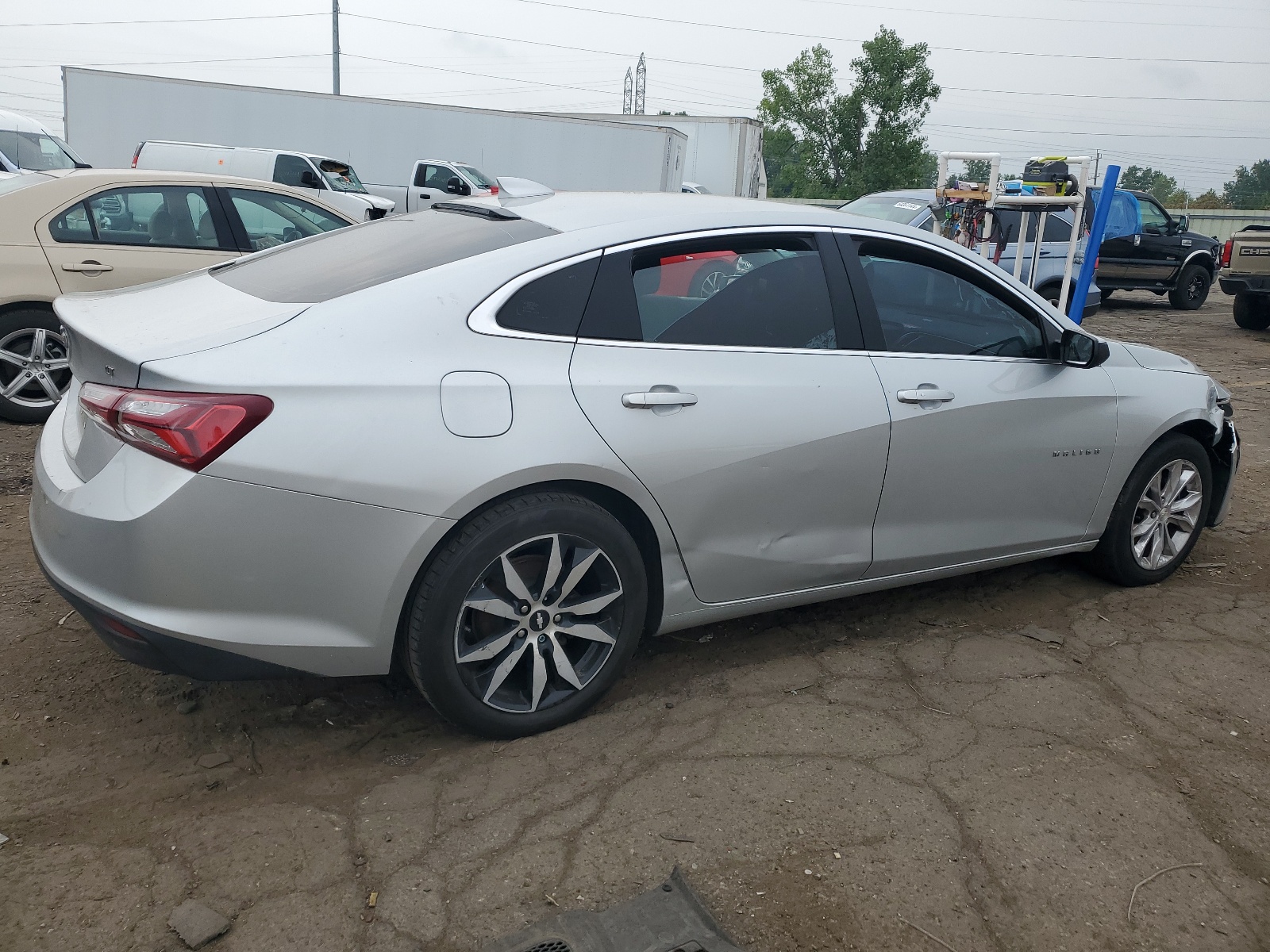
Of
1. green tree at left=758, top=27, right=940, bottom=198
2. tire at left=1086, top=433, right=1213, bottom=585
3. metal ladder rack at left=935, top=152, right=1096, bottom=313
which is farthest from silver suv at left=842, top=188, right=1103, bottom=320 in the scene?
green tree at left=758, top=27, right=940, bottom=198

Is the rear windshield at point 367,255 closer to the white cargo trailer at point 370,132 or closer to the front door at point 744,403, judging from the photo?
the front door at point 744,403

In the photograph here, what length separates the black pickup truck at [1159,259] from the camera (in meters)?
15.5

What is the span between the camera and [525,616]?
9.45 feet

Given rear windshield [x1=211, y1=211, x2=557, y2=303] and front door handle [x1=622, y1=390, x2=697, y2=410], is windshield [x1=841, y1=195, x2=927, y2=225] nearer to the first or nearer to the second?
rear windshield [x1=211, y1=211, x2=557, y2=303]

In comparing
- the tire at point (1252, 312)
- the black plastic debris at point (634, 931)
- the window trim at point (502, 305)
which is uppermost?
the window trim at point (502, 305)

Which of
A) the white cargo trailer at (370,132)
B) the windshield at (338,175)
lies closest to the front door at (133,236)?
the windshield at (338,175)

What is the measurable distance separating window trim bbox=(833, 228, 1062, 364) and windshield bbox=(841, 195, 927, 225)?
23.0 feet

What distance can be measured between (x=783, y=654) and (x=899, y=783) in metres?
0.86

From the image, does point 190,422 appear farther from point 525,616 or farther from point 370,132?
point 370,132

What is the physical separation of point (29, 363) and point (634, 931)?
223 inches

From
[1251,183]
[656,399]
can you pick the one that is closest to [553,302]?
[656,399]

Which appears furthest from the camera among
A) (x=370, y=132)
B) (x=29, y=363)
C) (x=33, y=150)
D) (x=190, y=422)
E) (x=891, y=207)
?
(x=370, y=132)

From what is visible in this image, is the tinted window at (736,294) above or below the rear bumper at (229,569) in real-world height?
above

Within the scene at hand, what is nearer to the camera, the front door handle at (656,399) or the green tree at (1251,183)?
the front door handle at (656,399)
